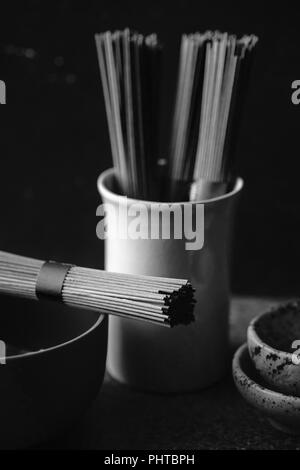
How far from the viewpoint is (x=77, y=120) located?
935 mm

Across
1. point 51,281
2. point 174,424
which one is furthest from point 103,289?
point 174,424

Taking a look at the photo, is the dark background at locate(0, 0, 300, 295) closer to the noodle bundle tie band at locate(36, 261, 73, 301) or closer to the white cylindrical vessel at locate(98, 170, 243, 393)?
the white cylindrical vessel at locate(98, 170, 243, 393)

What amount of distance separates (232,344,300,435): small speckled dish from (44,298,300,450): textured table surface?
1.0 inches

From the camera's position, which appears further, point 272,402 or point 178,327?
point 178,327

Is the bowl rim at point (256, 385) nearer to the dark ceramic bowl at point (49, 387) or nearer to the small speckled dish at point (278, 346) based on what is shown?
the small speckled dish at point (278, 346)

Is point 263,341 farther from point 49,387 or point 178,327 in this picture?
point 49,387

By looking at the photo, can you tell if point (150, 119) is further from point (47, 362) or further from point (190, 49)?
point (47, 362)

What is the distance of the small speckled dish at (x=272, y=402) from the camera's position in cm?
65

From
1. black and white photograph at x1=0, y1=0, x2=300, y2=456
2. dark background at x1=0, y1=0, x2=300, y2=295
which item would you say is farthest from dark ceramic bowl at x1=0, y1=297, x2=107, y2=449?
dark background at x1=0, y1=0, x2=300, y2=295

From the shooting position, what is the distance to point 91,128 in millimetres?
937

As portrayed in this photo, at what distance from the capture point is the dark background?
2.91 ft

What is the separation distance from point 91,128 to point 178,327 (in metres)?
0.31

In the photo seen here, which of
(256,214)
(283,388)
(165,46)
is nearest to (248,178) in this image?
(256,214)

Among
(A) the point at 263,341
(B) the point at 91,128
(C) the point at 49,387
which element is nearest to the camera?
(C) the point at 49,387
